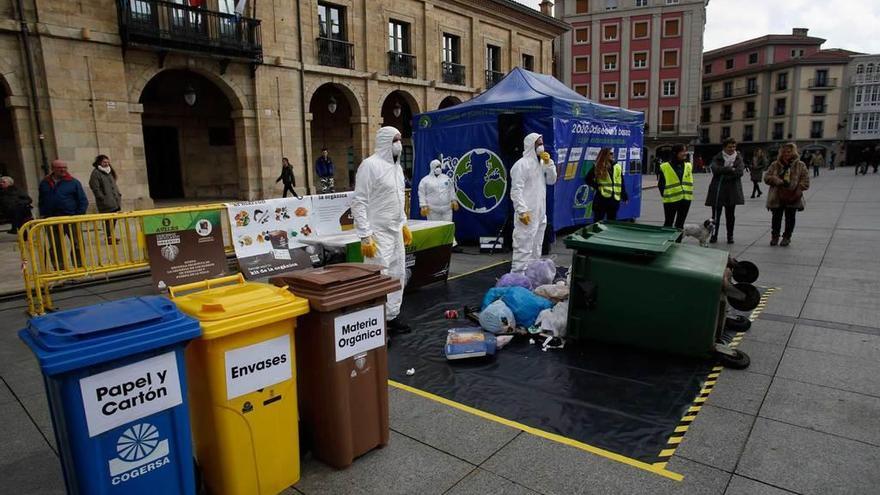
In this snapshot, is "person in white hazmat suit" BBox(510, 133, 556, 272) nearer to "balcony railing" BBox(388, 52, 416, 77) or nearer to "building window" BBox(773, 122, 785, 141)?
"balcony railing" BBox(388, 52, 416, 77)

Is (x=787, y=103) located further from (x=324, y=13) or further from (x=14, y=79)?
(x=14, y=79)

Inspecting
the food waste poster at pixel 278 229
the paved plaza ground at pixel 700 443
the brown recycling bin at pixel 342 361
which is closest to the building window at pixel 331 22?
the food waste poster at pixel 278 229

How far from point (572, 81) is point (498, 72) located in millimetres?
31083

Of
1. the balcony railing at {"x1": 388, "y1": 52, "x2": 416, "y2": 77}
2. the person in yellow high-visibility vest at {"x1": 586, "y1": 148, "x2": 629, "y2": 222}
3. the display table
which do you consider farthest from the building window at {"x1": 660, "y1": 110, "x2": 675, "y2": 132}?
the display table

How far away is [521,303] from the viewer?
5.18m

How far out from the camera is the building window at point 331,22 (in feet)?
63.1

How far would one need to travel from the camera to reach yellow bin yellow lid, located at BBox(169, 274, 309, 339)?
2391 millimetres

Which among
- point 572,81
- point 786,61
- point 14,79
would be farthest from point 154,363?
point 786,61

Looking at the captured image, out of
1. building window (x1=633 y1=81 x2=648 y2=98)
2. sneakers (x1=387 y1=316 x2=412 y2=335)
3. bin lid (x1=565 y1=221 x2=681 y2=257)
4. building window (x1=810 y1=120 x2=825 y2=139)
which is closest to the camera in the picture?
bin lid (x1=565 y1=221 x2=681 y2=257)

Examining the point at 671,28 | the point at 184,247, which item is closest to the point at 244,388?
the point at 184,247

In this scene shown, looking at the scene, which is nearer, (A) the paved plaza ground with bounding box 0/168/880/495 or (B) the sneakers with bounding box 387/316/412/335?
(A) the paved plaza ground with bounding box 0/168/880/495

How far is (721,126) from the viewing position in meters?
63.0

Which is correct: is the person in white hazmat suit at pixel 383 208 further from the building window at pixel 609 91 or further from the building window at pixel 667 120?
the building window at pixel 609 91

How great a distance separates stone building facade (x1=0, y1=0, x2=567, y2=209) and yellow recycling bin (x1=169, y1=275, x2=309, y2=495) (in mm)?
13827
